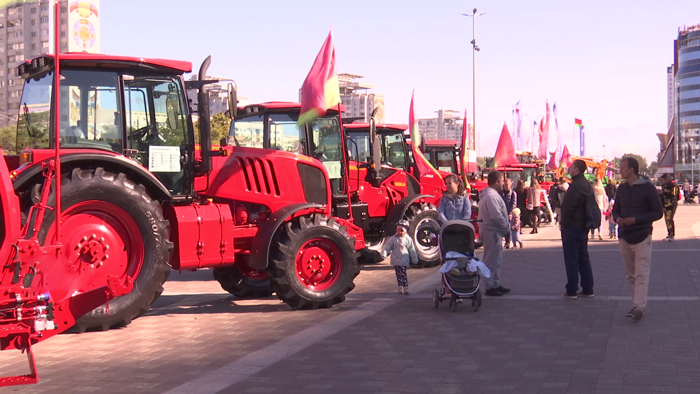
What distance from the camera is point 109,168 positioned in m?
8.97

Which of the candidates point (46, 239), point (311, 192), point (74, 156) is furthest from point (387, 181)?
point (46, 239)

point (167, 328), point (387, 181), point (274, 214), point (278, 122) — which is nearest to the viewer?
point (167, 328)

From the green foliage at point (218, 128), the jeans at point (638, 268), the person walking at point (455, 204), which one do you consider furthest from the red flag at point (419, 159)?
the jeans at point (638, 268)

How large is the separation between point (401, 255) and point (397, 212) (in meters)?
4.25

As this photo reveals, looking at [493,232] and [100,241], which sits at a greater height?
[100,241]

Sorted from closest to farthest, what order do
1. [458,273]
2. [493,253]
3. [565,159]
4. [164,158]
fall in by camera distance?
[164,158] → [458,273] → [493,253] → [565,159]

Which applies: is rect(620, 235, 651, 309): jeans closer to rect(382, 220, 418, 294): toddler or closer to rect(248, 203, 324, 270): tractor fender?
rect(382, 220, 418, 294): toddler

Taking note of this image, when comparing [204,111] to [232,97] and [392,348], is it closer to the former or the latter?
[232,97]

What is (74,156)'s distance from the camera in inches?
333

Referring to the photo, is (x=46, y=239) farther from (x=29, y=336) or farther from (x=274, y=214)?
(x=274, y=214)

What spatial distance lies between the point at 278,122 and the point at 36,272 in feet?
26.1

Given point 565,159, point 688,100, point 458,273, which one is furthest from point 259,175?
point 688,100

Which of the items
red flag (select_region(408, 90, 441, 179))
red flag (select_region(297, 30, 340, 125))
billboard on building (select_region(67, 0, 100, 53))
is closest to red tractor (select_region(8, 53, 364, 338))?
red flag (select_region(297, 30, 340, 125))

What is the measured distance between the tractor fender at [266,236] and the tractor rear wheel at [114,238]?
1.30 metres
